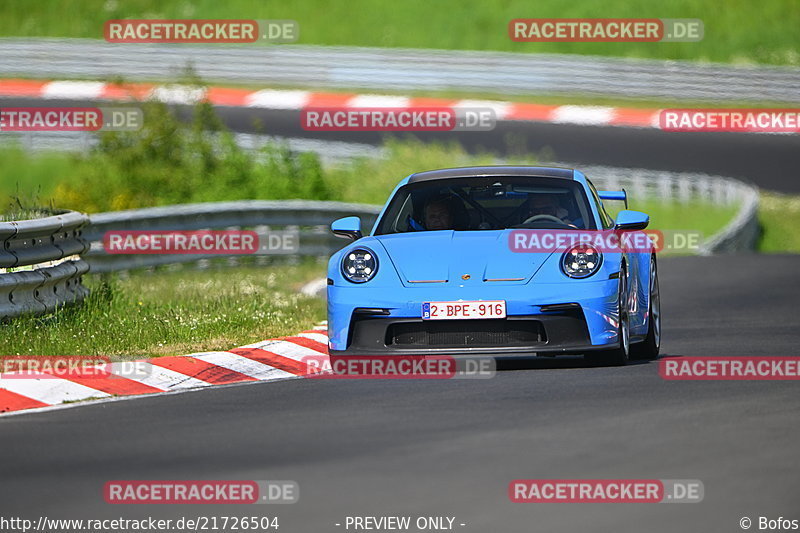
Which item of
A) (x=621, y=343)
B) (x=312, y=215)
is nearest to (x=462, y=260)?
(x=621, y=343)

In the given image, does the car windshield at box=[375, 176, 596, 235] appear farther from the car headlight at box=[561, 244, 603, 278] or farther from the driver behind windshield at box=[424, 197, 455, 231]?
the car headlight at box=[561, 244, 603, 278]

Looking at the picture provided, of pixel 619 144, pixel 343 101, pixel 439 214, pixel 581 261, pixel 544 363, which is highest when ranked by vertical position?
pixel 343 101

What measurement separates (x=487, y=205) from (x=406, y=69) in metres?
26.2

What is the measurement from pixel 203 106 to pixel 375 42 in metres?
15.9

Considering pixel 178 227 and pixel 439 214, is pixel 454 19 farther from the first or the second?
pixel 439 214

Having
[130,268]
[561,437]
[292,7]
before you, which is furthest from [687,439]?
[292,7]

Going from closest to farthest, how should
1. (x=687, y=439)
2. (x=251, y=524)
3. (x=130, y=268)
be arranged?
(x=251, y=524) → (x=687, y=439) → (x=130, y=268)

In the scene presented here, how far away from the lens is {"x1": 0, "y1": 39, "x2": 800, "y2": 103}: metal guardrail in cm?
3578

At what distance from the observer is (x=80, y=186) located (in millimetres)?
25781

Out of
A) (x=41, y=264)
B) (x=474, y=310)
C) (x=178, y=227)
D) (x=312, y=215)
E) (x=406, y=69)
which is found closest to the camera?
(x=474, y=310)

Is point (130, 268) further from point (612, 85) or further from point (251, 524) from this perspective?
point (612, 85)

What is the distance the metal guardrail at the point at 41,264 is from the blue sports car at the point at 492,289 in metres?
2.24

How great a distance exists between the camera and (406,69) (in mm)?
37156

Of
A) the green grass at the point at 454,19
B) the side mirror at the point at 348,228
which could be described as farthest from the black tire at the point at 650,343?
the green grass at the point at 454,19
